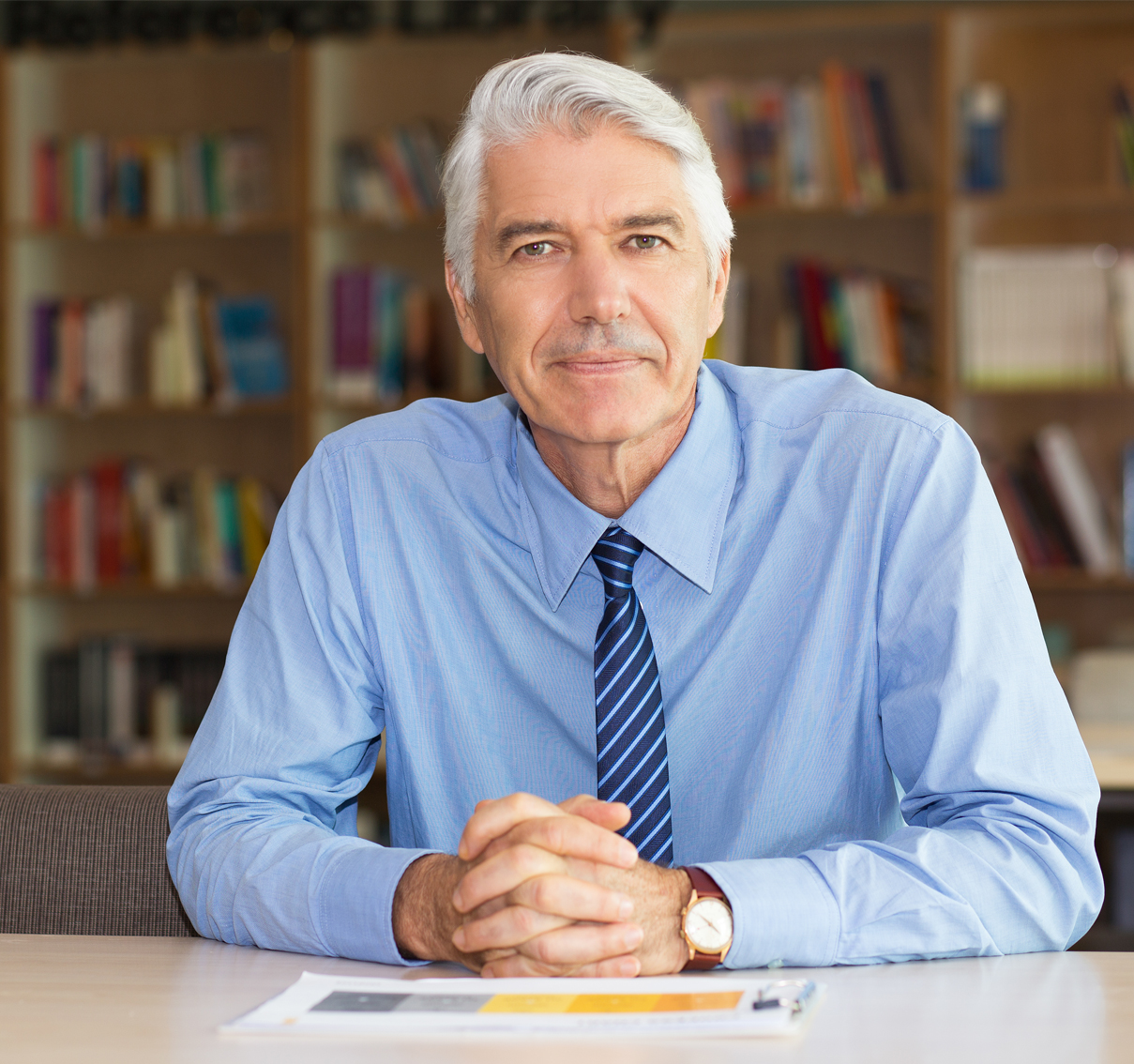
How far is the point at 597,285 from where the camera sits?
1.42 metres

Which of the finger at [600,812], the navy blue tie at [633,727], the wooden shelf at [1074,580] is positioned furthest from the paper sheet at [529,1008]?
the wooden shelf at [1074,580]

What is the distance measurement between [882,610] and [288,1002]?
67 centimetres

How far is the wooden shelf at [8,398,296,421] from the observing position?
4223 mm

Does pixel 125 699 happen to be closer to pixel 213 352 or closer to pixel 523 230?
pixel 213 352

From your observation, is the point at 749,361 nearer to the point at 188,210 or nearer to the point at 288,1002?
the point at 188,210

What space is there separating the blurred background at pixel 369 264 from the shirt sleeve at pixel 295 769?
8.34 feet

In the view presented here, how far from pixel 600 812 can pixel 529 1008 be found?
0.21 meters

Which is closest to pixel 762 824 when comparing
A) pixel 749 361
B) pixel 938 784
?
pixel 938 784

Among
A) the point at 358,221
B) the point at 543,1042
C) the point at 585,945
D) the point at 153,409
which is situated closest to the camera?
the point at 543,1042

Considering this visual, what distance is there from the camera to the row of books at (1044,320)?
3805 mm

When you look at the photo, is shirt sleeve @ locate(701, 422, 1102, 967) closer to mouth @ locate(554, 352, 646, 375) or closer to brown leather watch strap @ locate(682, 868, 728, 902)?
brown leather watch strap @ locate(682, 868, 728, 902)

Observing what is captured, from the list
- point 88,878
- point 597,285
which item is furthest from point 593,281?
point 88,878

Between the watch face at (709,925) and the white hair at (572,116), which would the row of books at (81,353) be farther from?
the watch face at (709,925)

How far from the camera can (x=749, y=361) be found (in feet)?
13.8
